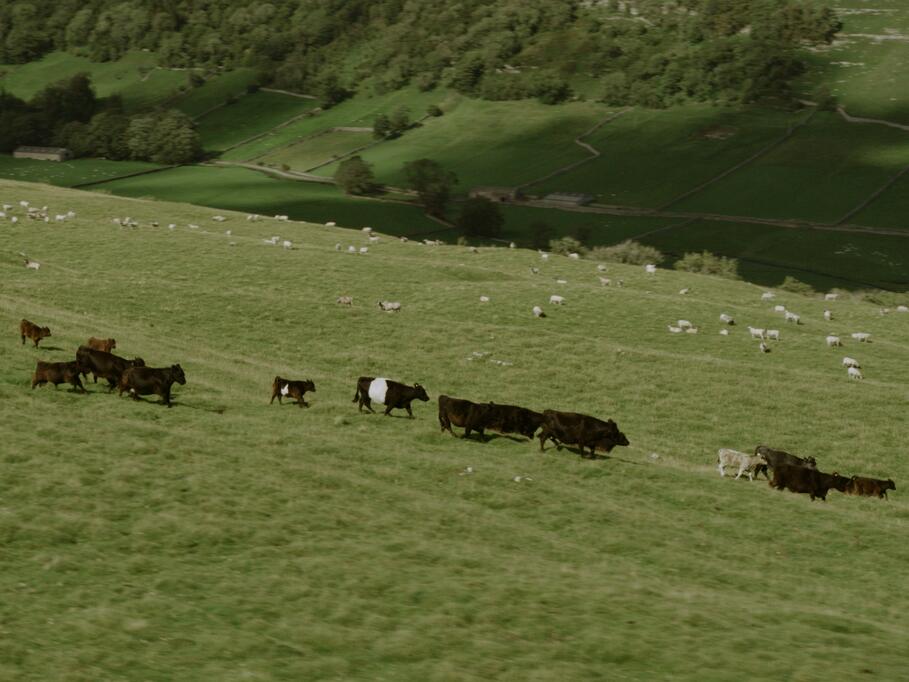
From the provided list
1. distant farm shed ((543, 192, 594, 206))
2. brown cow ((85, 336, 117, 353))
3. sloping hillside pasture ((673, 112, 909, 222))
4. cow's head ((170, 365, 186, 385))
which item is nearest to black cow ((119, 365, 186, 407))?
cow's head ((170, 365, 186, 385))

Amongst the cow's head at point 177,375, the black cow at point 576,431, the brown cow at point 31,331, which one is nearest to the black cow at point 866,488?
the black cow at point 576,431

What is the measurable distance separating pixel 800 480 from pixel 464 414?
1170 cm

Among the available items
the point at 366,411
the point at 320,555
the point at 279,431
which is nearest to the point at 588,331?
the point at 366,411

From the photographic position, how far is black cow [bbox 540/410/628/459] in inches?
1369

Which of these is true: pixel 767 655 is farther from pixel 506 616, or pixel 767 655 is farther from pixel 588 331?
pixel 588 331

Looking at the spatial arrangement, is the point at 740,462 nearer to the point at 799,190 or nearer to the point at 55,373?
the point at 55,373

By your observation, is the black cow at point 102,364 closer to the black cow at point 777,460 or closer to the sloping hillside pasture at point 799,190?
the black cow at point 777,460

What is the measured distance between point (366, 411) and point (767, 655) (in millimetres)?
21357

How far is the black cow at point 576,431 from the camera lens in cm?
3478

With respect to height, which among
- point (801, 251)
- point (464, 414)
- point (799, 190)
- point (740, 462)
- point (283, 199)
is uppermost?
point (799, 190)

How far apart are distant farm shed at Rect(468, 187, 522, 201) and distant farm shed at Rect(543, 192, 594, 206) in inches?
237

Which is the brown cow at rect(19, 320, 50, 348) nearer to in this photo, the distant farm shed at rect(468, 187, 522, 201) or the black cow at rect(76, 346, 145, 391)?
the black cow at rect(76, 346, 145, 391)

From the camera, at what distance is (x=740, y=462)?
121 feet

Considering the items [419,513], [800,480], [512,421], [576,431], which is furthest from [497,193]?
[419,513]
